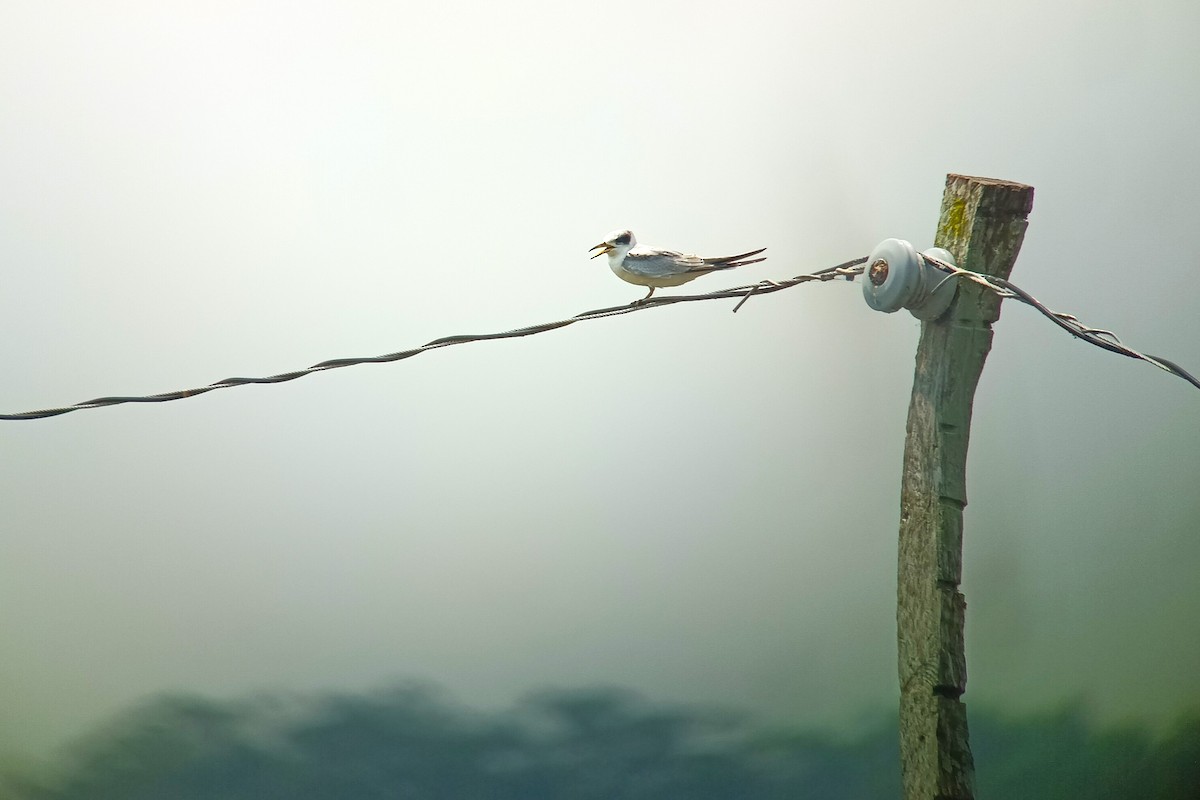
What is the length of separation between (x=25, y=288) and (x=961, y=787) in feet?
9.42

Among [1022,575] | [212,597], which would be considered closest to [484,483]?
[212,597]

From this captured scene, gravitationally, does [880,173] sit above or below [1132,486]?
above

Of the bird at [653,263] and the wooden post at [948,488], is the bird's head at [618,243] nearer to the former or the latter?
the bird at [653,263]

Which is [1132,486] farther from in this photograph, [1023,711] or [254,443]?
[254,443]

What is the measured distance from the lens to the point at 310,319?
2.84 metres

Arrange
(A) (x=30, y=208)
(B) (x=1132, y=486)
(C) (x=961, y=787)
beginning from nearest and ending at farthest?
(C) (x=961, y=787) < (A) (x=30, y=208) < (B) (x=1132, y=486)

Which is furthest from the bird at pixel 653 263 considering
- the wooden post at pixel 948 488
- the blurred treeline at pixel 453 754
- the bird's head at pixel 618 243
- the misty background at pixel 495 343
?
the blurred treeline at pixel 453 754

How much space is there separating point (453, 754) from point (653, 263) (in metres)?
1.83

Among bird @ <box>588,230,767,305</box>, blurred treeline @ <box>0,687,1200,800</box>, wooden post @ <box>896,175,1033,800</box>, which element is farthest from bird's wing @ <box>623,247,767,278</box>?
blurred treeline @ <box>0,687,1200,800</box>

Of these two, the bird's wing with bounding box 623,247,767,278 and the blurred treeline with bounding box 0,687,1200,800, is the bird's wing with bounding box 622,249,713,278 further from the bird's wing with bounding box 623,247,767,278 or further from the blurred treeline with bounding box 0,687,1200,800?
the blurred treeline with bounding box 0,687,1200,800

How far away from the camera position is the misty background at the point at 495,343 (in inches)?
110

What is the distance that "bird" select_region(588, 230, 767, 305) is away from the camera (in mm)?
2057

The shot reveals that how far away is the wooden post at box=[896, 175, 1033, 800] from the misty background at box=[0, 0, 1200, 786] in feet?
4.64

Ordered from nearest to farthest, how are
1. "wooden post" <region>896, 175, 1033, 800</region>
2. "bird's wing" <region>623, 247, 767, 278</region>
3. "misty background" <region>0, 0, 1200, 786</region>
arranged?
"wooden post" <region>896, 175, 1033, 800</region> → "bird's wing" <region>623, 247, 767, 278</region> → "misty background" <region>0, 0, 1200, 786</region>
